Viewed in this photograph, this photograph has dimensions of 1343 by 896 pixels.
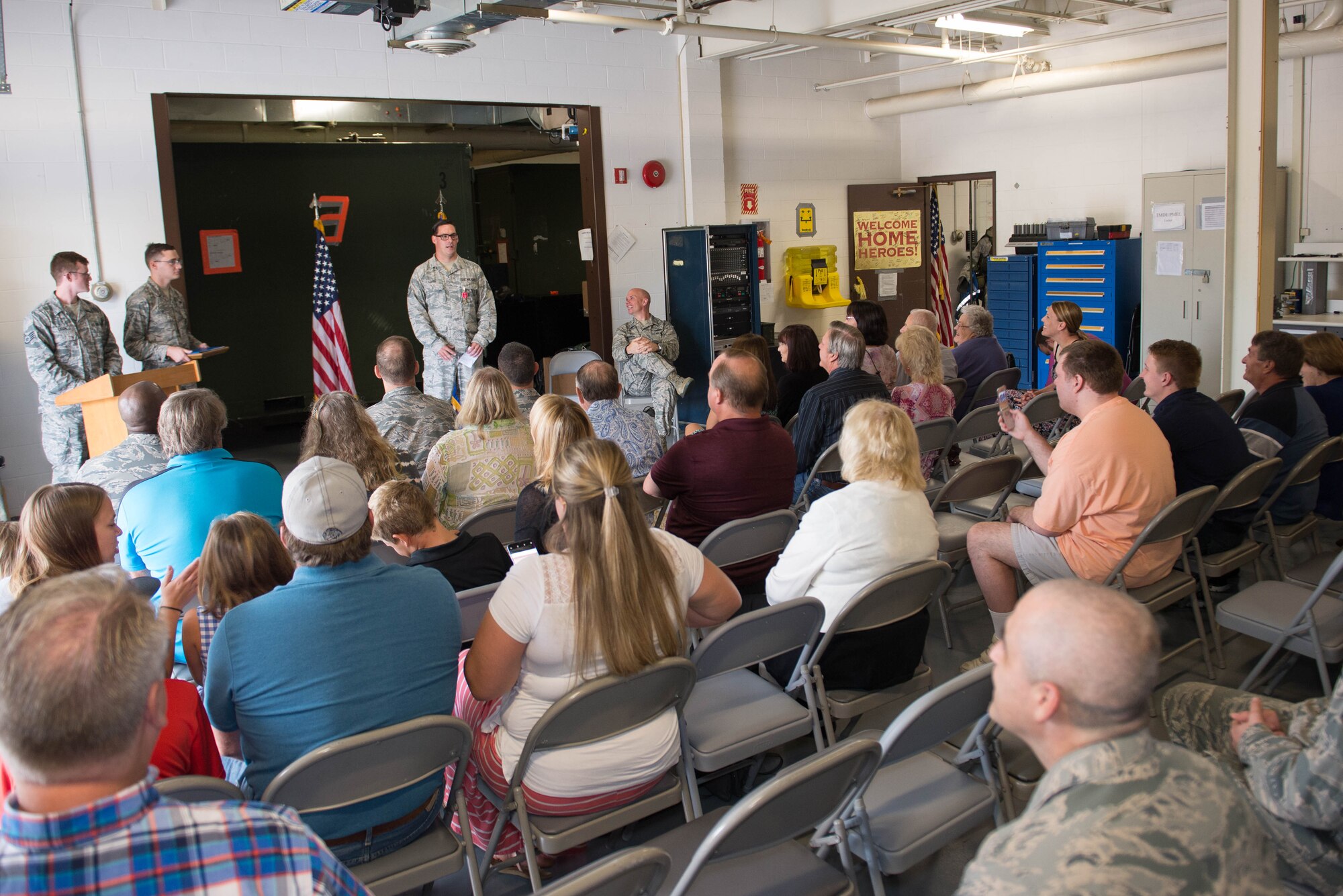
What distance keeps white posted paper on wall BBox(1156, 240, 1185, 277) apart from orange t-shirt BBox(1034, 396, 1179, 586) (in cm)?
610

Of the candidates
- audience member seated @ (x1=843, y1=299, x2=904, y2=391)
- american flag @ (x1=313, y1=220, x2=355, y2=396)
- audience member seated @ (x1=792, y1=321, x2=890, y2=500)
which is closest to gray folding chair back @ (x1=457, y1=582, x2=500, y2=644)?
audience member seated @ (x1=792, y1=321, x2=890, y2=500)

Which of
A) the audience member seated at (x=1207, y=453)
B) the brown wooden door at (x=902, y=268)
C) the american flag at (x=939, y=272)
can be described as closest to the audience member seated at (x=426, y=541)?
the audience member seated at (x=1207, y=453)

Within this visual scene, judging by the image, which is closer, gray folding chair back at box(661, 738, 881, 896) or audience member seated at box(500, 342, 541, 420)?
gray folding chair back at box(661, 738, 881, 896)

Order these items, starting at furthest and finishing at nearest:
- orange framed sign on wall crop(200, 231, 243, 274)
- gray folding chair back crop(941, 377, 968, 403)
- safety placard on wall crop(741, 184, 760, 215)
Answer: safety placard on wall crop(741, 184, 760, 215)
orange framed sign on wall crop(200, 231, 243, 274)
gray folding chair back crop(941, 377, 968, 403)

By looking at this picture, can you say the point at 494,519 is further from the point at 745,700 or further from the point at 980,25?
the point at 980,25

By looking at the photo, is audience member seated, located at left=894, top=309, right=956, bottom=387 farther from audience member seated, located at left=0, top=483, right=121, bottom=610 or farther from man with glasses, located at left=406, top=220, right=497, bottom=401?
audience member seated, located at left=0, top=483, right=121, bottom=610

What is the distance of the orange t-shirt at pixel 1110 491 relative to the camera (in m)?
3.41

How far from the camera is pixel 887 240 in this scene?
11.3 m

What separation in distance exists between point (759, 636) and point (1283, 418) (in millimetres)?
3023

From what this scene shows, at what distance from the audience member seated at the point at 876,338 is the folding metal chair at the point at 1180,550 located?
2.53m

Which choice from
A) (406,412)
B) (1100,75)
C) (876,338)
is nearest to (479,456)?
(406,412)

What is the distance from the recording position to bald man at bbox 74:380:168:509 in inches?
152

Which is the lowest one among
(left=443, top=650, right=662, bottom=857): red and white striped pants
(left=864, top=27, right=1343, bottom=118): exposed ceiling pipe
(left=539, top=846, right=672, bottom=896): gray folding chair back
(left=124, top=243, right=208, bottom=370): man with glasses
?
(left=443, top=650, right=662, bottom=857): red and white striped pants

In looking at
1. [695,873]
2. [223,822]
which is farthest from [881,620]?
[223,822]
